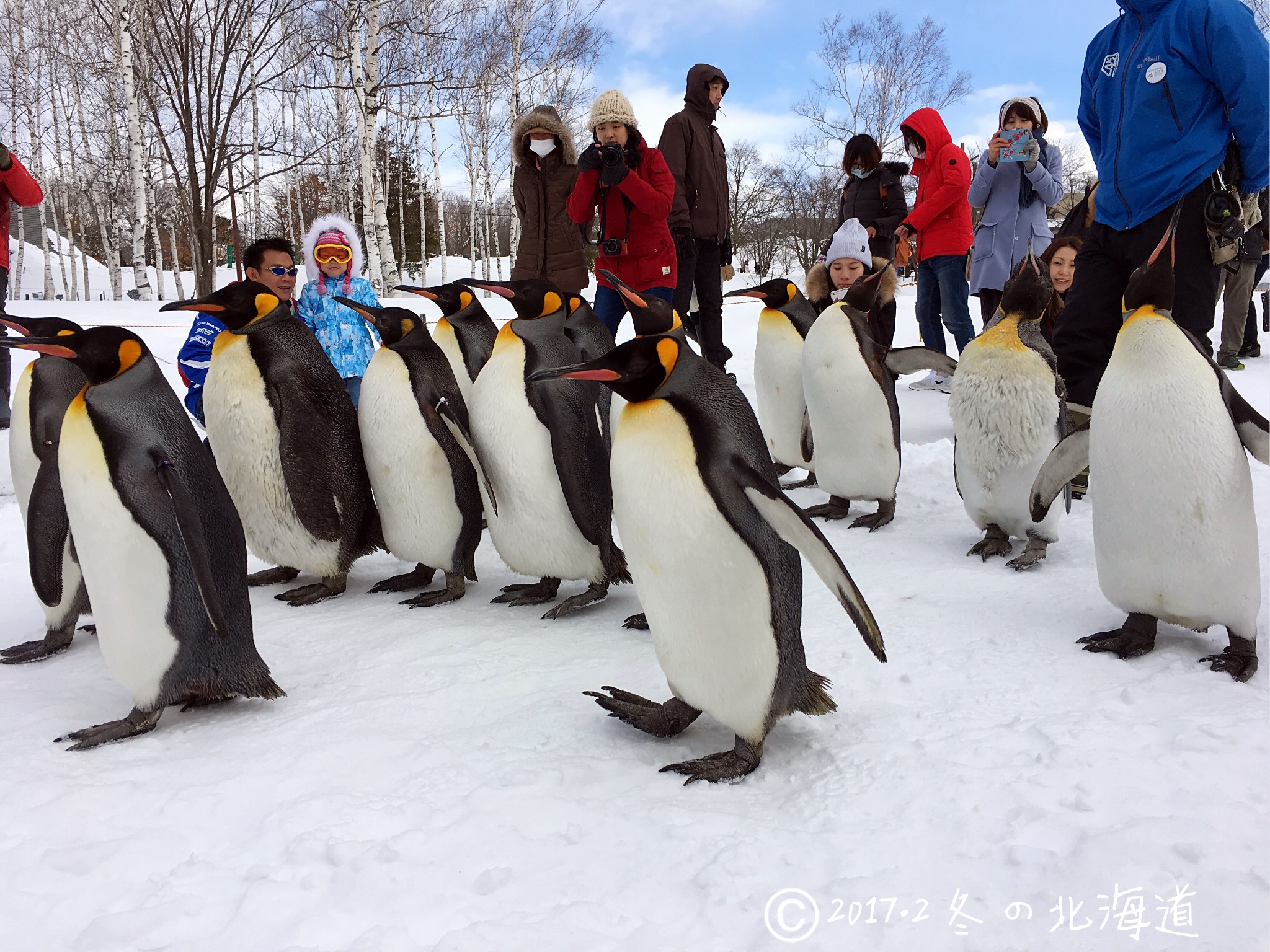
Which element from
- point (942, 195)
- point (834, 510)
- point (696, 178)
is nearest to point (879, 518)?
point (834, 510)

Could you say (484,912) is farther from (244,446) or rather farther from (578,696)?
(244,446)

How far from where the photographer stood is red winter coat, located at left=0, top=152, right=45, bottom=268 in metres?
4.46

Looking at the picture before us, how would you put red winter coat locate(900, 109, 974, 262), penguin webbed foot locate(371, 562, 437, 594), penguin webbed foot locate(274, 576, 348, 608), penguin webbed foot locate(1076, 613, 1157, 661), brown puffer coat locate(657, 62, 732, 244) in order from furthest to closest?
red winter coat locate(900, 109, 974, 262), brown puffer coat locate(657, 62, 732, 244), penguin webbed foot locate(371, 562, 437, 594), penguin webbed foot locate(274, 576, 348, 608), penguin webbed foot locate(1076, 613, 1157, 661)

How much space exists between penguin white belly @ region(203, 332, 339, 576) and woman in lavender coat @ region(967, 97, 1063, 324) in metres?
3.95

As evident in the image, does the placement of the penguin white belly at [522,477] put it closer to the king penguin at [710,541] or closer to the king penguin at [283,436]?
the king penguin at [283,436]

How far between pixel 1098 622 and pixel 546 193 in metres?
3.30

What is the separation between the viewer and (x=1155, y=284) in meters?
2.11

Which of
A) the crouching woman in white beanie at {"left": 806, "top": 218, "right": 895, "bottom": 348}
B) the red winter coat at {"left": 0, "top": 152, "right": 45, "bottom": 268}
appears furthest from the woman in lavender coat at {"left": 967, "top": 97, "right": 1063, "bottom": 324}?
the red winter coat at {"left": 0, "top": 152, "right": 45, "bottom": 268}

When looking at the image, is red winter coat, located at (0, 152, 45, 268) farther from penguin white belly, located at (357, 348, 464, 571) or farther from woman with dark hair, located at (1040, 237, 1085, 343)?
woman with dark hair, located at (1040, 237, 1085, 343)

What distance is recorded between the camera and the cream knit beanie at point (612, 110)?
3.89 metres

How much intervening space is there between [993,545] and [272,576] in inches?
105

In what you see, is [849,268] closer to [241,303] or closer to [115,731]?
[241,303]

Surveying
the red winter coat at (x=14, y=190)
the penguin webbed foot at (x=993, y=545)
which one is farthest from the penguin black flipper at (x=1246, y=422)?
the red winter coat at (x=14, y=190)

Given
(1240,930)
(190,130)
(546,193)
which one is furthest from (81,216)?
(1240,930)
